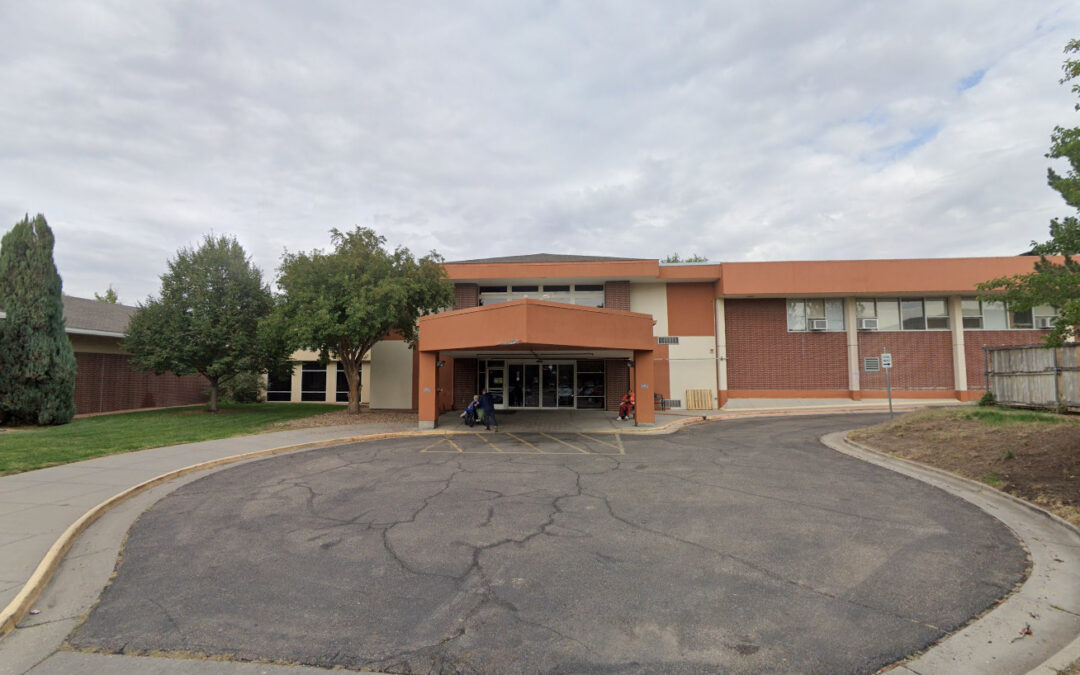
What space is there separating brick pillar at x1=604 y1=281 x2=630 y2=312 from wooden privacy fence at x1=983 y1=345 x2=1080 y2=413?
556 inches

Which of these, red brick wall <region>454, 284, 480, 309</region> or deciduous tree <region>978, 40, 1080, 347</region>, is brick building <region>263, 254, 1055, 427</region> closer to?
red brick wall <region>454, 284, 480, 309</region>

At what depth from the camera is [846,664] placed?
3637mm

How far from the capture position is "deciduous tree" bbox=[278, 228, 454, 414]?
19.7 meters

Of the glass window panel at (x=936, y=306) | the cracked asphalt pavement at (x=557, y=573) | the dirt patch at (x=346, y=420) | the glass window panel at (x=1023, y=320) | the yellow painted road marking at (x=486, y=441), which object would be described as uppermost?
the glass window panel at (x=936, y=306)

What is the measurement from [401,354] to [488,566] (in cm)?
2288

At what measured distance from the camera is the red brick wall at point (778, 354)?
1024 inches

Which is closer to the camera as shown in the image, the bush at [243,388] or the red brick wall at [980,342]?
the red brick wall at [980,342]

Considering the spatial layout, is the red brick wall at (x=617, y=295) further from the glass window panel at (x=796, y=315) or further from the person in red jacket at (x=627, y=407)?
the glass window panel at (x=796, y=315)

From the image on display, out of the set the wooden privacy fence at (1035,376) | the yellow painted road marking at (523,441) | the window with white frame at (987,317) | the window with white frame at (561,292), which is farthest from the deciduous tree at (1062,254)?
the window with white frame at (987,317)

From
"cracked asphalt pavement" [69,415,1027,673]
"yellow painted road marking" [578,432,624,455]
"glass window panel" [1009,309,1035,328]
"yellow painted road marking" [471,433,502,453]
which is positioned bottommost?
"yellow painted road marking" [578,432,624,455]

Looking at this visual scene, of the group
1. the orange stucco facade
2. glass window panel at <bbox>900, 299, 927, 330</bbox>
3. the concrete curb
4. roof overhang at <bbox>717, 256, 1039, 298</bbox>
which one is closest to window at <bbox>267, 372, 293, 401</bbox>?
the orange stucco facade

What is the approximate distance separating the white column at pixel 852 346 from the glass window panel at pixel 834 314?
1.06ft

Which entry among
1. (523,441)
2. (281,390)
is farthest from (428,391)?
(281,390)

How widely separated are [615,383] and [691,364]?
4.32m
